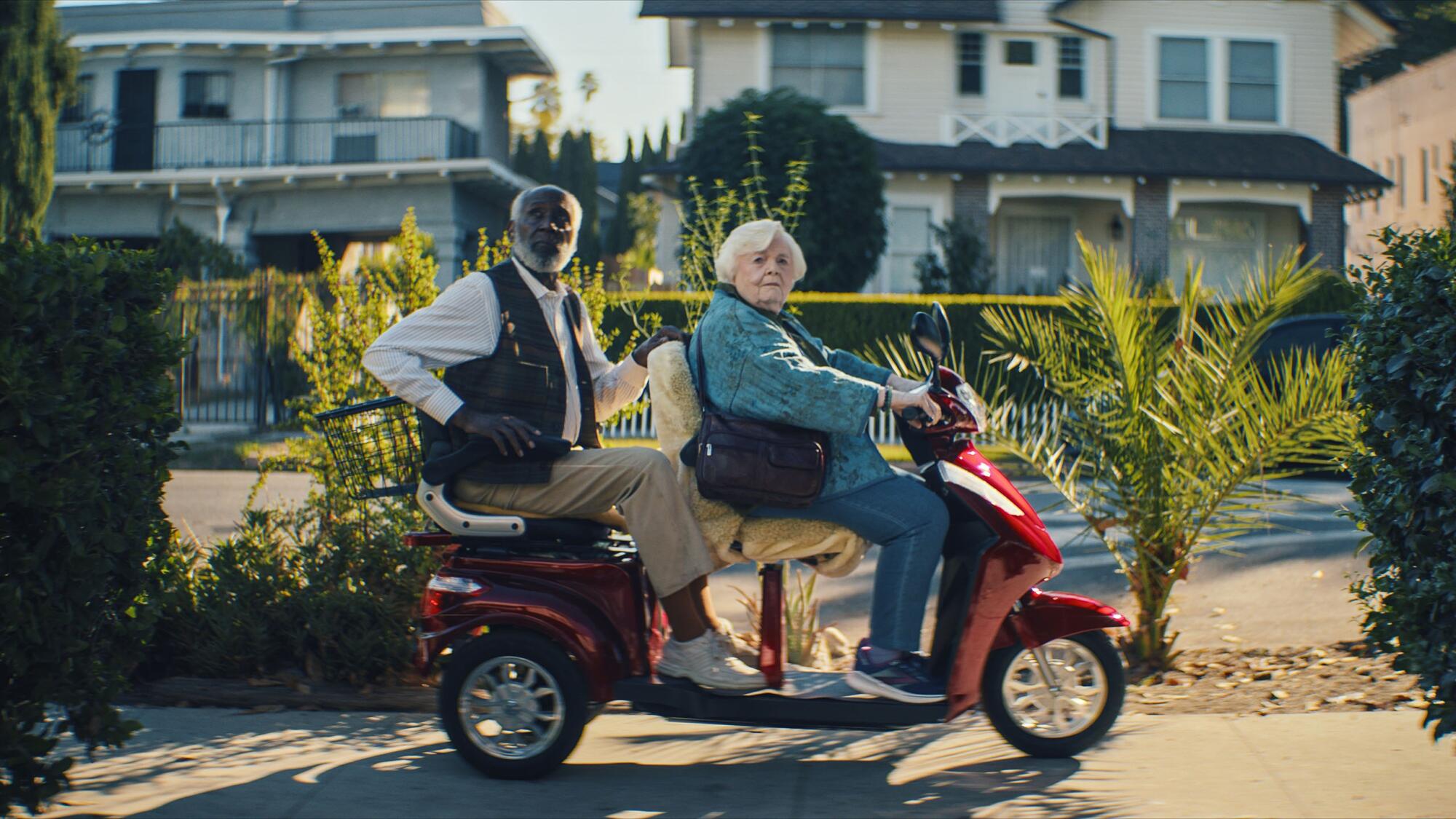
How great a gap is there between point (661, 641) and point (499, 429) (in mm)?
955

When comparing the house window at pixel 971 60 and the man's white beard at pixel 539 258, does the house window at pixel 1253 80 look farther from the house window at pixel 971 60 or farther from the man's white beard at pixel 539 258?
the man's white beard at pixel 539 258

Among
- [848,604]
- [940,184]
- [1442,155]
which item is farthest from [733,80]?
[1442,155]

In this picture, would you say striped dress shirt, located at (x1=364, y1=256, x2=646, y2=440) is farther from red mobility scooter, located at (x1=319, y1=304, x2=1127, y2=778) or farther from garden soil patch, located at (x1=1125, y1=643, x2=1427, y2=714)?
garden soil patch, located at (x1=1125, y1=643, x2=1427, y2=714)

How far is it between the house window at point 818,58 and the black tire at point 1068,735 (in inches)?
857

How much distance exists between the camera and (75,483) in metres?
3.83

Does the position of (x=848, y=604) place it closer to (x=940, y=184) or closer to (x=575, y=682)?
(x=575, y=682)

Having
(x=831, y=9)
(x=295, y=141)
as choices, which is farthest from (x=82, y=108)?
(x=831, y=9)

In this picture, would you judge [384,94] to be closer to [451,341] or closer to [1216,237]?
[1216,237]

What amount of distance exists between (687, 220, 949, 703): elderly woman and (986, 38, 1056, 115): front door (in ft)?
72.8

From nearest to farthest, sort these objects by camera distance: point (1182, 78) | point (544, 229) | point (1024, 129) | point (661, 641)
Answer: point (661, 641) < point (544, 229) < point (1024, 129) < point (1182, 78)

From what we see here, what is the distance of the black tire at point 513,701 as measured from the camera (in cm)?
451

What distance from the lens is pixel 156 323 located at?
4391mm

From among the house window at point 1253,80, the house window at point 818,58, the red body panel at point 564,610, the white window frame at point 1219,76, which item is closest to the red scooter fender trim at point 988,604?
the red body panel at point 564,610

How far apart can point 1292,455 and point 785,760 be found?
2.80 metres
